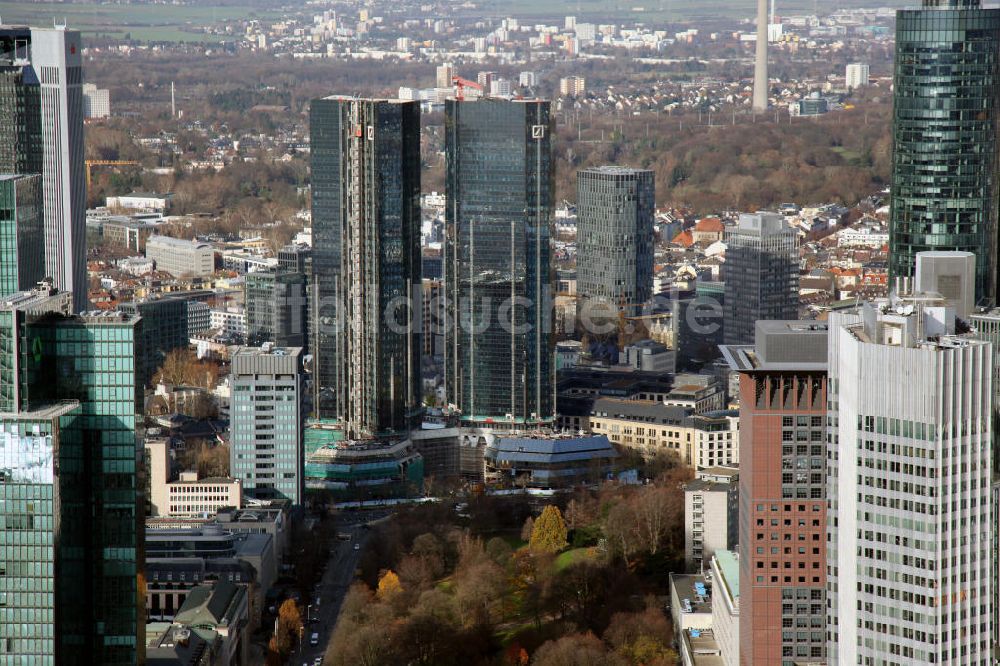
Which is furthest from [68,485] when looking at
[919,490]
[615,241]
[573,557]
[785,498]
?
[615,241]

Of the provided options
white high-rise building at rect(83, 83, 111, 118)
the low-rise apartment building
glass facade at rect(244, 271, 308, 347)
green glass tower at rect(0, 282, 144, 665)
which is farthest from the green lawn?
white high-rise building at rect(83, 83, 111, 118)

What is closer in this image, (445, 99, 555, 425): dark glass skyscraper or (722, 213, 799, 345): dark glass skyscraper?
(445, 99, 555, 425): dark glass skyscraper

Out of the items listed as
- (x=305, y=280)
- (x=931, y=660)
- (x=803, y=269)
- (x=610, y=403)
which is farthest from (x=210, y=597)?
(x=803, y=269)

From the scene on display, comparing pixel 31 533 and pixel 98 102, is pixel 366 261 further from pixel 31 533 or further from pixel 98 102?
pixel 98 102

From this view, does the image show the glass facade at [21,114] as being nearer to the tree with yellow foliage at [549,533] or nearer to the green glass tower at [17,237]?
the tree with yellow foliage at [549,533]

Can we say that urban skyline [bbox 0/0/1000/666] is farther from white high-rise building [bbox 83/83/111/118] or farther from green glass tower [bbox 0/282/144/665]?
white high-rise building [bbox 83/83/111/118]

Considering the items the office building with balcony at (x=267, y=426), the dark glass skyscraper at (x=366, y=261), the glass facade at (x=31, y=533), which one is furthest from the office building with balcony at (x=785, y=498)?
the dark glass skyscraper at (x=366, y=261)
